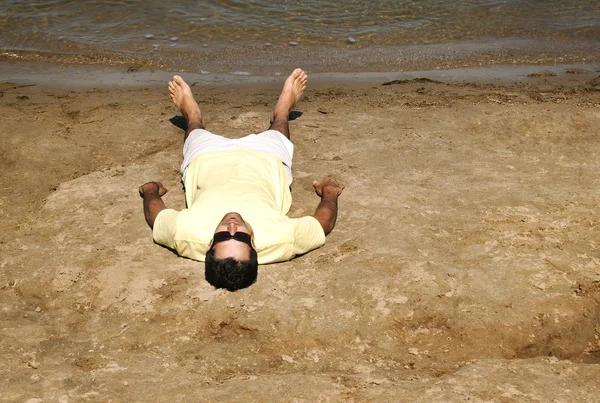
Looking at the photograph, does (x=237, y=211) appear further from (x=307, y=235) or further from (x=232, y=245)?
(x=307, y=235)

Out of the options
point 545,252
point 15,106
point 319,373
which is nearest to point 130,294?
point 319,373

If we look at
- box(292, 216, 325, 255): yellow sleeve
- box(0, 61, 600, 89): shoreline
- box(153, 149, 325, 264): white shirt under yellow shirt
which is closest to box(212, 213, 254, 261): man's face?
box(153, 149, 325, 264): white shirt under yellow shirt

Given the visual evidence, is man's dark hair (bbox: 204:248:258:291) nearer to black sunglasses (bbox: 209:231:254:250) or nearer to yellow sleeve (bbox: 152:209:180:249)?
black sunglasses (bbox: 209:231:254:250)

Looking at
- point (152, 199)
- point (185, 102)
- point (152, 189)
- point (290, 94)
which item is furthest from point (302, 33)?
point (152, 199)

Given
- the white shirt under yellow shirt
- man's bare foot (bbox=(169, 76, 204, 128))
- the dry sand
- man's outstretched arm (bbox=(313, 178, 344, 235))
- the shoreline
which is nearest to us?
the dry sand

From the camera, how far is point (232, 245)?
4363mm

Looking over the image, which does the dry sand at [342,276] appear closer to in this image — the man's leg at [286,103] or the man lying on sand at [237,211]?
the man lying on sand at [237,211]

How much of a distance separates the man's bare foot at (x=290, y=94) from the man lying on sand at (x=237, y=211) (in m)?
0.60

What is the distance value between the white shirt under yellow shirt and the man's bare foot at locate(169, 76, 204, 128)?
1.20m

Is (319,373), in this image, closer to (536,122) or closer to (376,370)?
(376,370)

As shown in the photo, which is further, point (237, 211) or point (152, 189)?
point (152, 189)

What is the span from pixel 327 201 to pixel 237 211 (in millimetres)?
829

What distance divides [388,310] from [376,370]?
0.48 m

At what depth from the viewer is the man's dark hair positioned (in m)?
4.32
